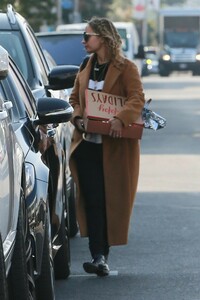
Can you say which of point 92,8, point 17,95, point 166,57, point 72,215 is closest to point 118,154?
point 17,95

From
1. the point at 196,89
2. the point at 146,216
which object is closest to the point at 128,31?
the point at 196,89

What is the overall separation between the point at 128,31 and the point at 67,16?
19.3 metres

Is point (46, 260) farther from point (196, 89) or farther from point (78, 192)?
A: point (196, 89)

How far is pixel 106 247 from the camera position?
9805 millimetres

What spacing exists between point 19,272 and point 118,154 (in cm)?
318

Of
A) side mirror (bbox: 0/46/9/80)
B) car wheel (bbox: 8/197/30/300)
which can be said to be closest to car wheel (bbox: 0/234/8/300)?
car wheel (bbox: 8/197/30/300)

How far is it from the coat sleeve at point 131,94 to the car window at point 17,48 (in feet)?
6.25

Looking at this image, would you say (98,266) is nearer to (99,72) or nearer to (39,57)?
(99,72)

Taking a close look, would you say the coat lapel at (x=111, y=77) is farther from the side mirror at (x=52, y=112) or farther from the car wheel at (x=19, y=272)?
the car wheel at (x=19, y=272)

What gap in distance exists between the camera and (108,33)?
9602mm

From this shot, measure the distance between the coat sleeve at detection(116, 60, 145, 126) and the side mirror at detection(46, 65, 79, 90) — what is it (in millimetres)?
1870

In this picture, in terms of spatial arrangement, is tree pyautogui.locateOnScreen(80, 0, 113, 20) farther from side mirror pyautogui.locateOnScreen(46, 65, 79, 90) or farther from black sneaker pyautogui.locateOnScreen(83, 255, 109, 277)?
black sneaker pyautogui.locateOnScreen(83, 255, 109, 277)

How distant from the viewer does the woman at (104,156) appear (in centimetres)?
957

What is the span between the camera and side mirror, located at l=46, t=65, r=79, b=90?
11.4 meters
